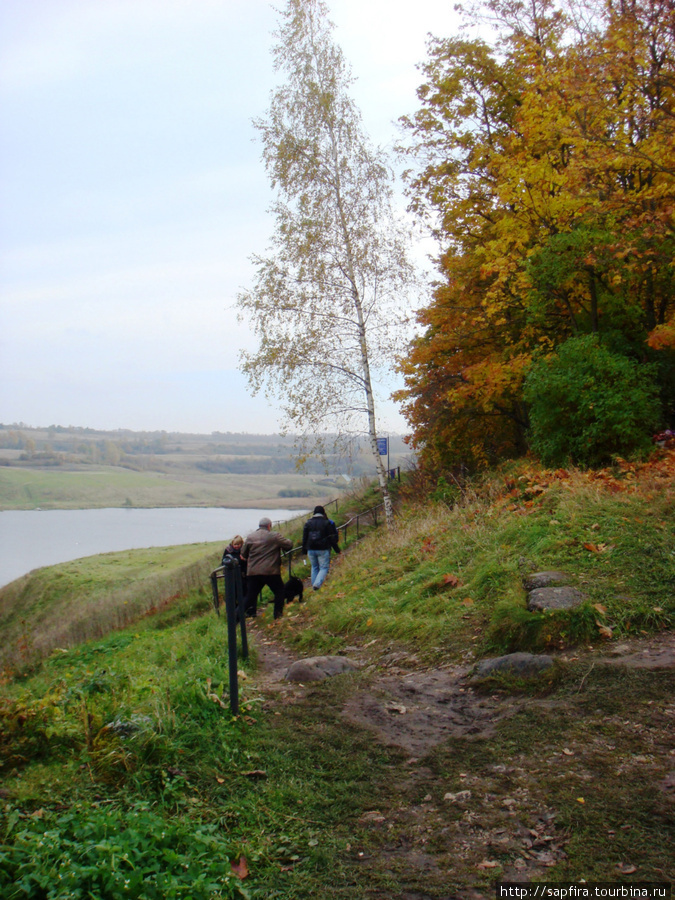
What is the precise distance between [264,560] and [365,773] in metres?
6.70

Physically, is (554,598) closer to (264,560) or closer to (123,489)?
(264,560)

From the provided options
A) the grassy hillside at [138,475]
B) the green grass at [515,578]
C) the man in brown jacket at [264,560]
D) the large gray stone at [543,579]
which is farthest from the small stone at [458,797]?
the grassy hillside at [138,475]

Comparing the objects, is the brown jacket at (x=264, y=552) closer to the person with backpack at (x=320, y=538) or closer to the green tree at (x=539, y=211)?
the person with backpack at (x=320, y=538)

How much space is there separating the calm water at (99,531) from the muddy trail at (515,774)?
32.4 m

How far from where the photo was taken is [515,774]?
3.80 metres

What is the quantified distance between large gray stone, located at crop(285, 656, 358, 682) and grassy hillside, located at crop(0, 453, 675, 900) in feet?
0.86

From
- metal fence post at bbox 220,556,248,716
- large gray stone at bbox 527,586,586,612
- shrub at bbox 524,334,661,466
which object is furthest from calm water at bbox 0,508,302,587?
metal fence post at bbox 220,556,248,716

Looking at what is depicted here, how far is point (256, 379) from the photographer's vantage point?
16359 mm

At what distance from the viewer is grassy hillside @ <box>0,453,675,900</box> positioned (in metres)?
2.89

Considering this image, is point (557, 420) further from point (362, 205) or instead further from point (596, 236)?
point (362, 205)

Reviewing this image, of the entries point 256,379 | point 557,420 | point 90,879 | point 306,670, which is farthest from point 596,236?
point 90,879

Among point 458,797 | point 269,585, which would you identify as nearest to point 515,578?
point 458,797

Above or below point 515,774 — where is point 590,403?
above

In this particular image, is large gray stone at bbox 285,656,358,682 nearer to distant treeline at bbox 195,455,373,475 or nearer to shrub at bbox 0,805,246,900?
shrub at bbox 0,805,246,900
